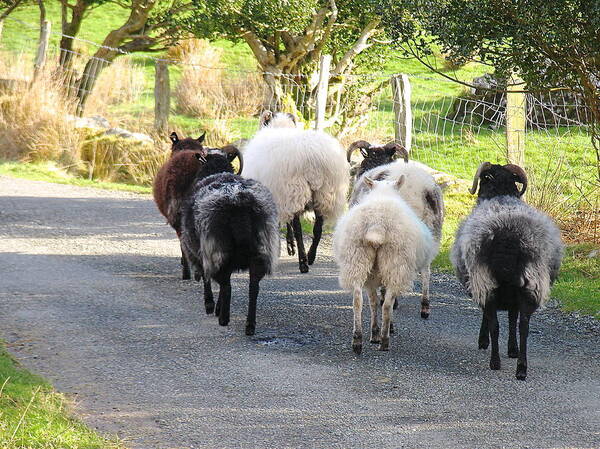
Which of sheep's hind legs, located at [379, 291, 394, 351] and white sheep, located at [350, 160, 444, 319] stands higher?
white sheep, located at [350, 160, 444, 319]

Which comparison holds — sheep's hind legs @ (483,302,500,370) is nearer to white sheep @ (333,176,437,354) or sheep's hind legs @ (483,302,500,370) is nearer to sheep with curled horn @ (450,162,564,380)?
sheep with curled horn @ (450,162,564,380)

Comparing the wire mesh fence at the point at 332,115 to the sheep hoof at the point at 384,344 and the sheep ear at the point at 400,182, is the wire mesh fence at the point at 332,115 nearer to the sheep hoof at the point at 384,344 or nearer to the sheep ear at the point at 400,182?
the sheep ear at the point at 400,182

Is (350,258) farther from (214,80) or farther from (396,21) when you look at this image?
(214,80)

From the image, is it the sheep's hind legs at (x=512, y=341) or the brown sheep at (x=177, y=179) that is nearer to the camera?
the sheep's hind legs at (x=512, y=341)

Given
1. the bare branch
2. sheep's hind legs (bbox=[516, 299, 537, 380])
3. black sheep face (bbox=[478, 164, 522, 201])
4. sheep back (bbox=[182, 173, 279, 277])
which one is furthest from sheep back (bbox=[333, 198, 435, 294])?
the bare branch

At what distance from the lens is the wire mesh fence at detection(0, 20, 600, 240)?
1369 cm

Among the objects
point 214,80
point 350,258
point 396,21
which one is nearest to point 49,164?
point 214,80

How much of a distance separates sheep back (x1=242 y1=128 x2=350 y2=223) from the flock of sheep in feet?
1.77

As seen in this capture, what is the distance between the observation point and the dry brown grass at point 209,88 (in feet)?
66.6

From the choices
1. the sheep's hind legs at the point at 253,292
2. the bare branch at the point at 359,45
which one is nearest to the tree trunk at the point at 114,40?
the bare branch at the point at 359,45

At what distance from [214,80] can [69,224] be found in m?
10.5

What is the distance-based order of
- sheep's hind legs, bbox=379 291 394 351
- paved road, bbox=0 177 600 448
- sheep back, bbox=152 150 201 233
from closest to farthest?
paved road, bbox=0 177 600 448
sheep's hind legs, bbox=379 291 394 351
sheep back, bbox=152 150 201 233

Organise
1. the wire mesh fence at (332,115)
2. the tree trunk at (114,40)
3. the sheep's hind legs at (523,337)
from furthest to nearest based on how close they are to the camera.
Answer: the tree trunk at (114,40) < the wire mesh fence at (332,115) < the sheep's hind legs at (523,337)

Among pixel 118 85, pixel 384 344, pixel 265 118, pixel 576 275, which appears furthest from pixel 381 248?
pixel 118 85
